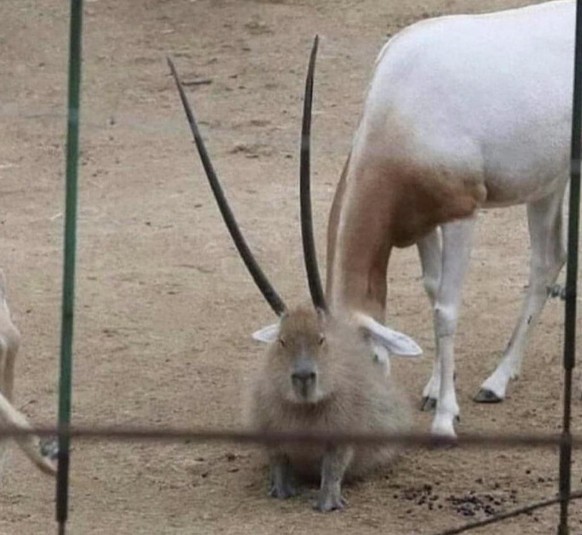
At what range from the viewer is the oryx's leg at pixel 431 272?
18.0 feet

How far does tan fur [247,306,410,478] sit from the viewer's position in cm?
452

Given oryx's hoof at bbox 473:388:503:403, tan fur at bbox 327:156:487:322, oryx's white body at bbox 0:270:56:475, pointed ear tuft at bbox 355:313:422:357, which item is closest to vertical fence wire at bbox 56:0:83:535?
oryx's white body at bbox 0:270:56:475

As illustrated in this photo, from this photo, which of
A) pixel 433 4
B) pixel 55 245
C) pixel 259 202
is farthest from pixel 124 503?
pixel 433 4

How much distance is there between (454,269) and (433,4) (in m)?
5.97

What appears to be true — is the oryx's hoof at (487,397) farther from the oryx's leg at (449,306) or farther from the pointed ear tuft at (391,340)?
the pointed ear tuft at (391,340)

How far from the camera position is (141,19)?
11.0m

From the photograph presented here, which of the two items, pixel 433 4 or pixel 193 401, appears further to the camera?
pixel 433 4

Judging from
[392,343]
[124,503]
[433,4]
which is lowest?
[124,503]

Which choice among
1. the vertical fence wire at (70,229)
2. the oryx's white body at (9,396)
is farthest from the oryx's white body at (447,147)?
the vertical fence wire at (70,229)

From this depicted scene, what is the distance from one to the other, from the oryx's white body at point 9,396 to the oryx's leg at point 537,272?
167cm

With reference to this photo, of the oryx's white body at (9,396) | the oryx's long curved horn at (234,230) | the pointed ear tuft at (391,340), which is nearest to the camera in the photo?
the oryx's white body at (9,396)

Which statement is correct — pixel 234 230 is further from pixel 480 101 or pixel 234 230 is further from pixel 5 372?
pixel 480 101

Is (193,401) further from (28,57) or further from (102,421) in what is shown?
(28,57)

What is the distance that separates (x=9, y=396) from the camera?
14.7ft
